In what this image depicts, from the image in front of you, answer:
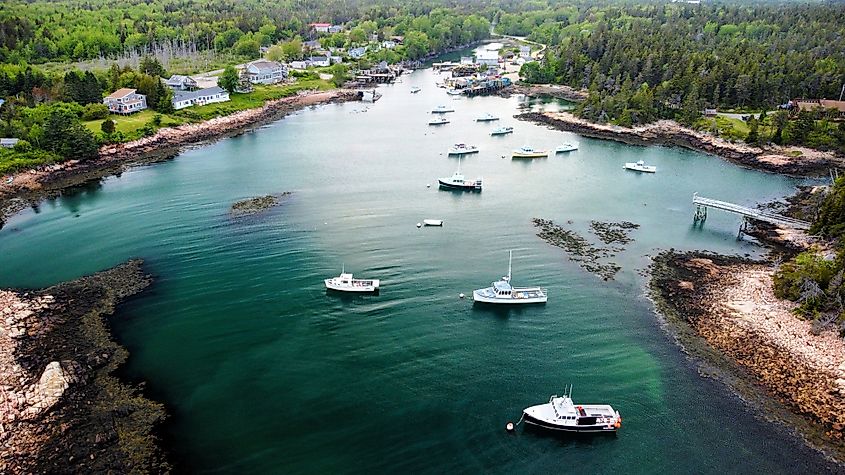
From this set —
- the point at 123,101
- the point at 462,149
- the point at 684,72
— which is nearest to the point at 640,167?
the point at 462,149

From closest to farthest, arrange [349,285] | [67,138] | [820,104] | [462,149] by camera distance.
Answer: [349,285], [67,138], [462,149], [820,104]

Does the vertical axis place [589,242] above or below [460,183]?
below

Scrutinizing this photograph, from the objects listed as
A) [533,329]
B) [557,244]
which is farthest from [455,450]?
[557,244]

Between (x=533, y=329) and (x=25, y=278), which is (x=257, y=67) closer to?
(x=25, y=278)

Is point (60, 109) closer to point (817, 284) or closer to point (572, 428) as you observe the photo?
point (572, 428)

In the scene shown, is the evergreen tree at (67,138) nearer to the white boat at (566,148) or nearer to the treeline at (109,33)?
the treeline at (109,33)

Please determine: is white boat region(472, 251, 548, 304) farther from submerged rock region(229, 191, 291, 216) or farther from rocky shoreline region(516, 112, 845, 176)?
rocky shoreline region(516, 112, 845, 176)
